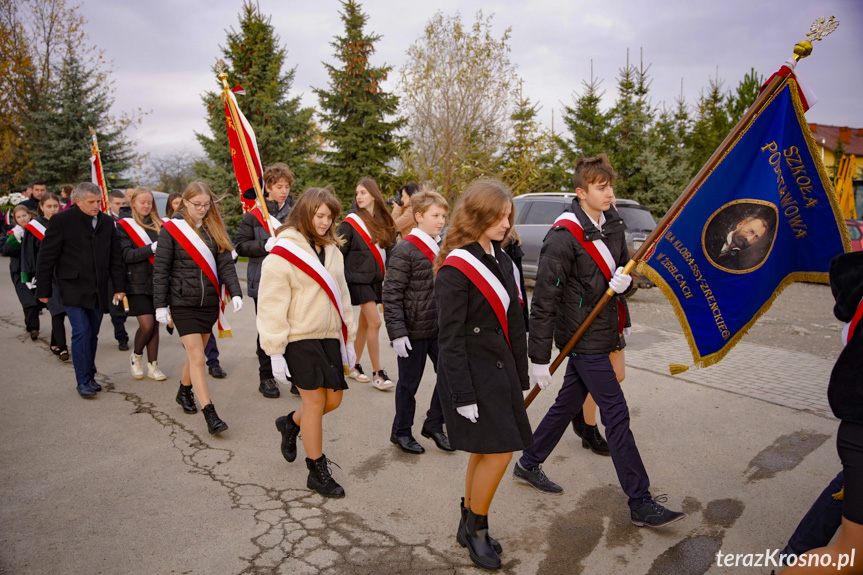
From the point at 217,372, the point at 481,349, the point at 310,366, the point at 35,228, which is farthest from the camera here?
the point at 35,228

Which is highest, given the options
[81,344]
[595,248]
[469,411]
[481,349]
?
[595,248]

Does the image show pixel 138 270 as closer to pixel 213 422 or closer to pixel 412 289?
pixel 213 422

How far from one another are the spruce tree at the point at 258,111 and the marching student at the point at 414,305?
17.2m

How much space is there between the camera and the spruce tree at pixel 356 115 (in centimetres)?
2114

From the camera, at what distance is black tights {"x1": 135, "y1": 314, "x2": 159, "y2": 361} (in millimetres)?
6254

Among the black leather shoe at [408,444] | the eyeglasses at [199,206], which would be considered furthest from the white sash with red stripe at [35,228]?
the black leather shoe at [408,444]

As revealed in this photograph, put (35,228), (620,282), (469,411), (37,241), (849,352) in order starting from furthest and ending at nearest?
(37,241), (35,228), (620,282), (469,411), (849,352)

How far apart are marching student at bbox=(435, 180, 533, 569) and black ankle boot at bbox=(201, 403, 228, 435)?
2389 millimetres

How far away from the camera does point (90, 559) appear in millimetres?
3158

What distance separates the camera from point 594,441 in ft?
15.1

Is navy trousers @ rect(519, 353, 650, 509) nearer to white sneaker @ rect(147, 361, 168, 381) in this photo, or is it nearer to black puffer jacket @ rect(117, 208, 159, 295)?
white sneaker @ rect(147, 361, 168, 381)

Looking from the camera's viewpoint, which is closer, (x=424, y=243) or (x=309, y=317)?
(x=309, y=317)

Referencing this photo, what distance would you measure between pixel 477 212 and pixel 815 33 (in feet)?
6.61

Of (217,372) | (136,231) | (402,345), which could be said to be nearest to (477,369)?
(402,345)
